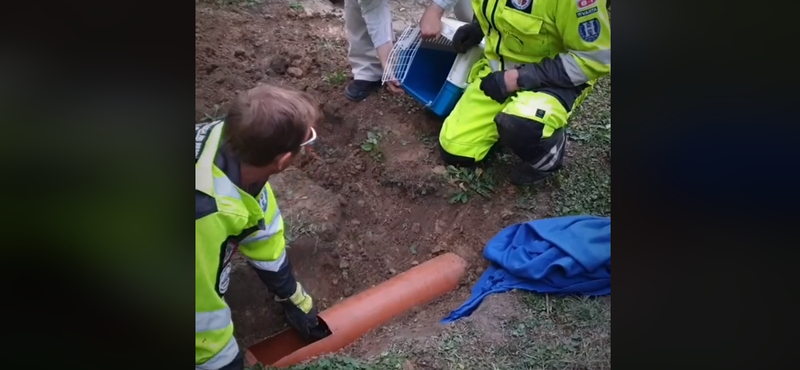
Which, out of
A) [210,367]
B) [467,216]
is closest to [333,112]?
[467,216]

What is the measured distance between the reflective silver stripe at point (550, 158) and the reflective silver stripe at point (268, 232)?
0.81 metres

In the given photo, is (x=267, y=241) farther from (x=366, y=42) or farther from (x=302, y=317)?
(x=366, y=42)

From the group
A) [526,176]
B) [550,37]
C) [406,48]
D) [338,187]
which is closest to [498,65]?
[550,37]

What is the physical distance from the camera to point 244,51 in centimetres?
157

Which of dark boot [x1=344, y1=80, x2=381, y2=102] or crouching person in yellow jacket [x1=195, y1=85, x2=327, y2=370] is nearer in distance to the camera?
crouching person in yellow jacket [x1=195, y1=85, x2=327, y2=370]

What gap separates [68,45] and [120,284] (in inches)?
14.3

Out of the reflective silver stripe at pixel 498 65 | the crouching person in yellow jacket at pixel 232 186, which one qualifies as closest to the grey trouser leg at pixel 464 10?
the reflective silver stripe at pixel 498 65

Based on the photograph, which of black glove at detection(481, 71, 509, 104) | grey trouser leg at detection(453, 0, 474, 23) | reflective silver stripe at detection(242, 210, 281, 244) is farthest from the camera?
grey trouser leg at detection(453, 0, 474, 23)

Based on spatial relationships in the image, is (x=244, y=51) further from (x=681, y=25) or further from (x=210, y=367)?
(x=681, y=25)

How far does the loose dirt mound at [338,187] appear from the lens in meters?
1.45

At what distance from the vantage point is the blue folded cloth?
5.13ft

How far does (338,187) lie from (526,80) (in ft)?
2.17

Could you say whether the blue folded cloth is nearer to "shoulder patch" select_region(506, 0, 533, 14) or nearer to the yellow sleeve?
the yellow sleeve

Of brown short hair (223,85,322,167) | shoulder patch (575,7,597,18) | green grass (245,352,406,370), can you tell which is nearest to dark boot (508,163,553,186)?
shoulder patch (575,7,597,18)
